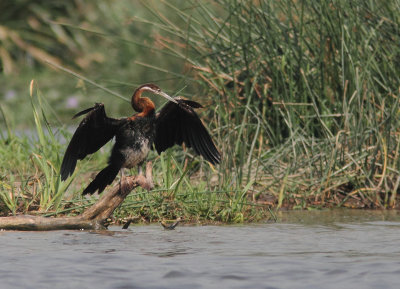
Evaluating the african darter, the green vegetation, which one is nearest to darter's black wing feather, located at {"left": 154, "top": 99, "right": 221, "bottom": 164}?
the african darter

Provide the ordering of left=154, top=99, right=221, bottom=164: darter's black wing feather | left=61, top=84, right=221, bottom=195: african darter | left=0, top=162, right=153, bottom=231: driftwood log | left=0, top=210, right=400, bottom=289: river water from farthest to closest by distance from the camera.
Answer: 1. left=154, top=99, right=221, bottom=164: darter's black wing feather
2. left=61, top=84, right=221, bottom=195: african darter
3. left=0, top=162, right=153, bottom=231: driftwood log
4. left=0, top=210, right=400, bottom=289: river water

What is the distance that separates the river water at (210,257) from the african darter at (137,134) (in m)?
0.41

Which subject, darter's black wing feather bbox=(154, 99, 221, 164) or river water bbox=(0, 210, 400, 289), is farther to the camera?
darter's black wing feather bbox=(154, 99, 221, 164)

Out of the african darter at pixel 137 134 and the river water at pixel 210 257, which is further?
the african darter at pixel 137 134

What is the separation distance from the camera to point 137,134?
17.7ft

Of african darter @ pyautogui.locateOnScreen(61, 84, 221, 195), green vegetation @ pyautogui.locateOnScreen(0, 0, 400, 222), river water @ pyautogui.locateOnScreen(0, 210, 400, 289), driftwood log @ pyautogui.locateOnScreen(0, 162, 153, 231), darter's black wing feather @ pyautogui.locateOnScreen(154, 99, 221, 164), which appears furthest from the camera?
green vegetation @ pyautogui.locateOnScreen(0, 0, 400, 222)

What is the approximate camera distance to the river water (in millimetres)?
3822

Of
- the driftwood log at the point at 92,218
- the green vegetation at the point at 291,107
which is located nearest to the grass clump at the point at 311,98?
the green vegetation at the point at 291,107

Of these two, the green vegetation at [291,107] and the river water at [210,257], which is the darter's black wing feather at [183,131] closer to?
the green vegetation at [291,107]

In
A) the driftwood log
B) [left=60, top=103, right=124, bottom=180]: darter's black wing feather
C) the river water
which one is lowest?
the river water

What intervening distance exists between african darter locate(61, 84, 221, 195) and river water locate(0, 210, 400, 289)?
1.35 ft

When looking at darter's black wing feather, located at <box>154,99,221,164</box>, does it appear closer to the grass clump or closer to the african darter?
the african darter

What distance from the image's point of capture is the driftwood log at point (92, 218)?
499 cm

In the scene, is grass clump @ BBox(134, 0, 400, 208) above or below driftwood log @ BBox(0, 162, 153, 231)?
above
